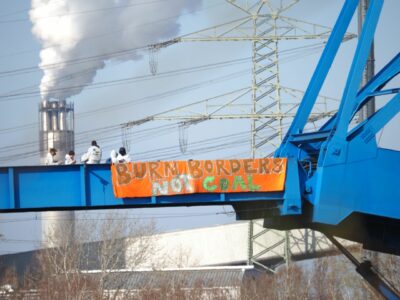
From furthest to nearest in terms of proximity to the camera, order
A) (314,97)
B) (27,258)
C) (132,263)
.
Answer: (27,258) < (132,263) < (314,97)

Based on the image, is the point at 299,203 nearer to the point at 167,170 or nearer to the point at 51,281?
the point at 167,170

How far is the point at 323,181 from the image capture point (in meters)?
28.0

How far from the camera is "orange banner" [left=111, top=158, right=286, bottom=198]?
29141 millimetres

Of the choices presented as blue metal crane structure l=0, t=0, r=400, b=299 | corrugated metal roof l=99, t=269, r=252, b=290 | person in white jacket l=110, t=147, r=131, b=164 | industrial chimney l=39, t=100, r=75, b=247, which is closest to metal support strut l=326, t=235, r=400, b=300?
blue metal crane structure l=0, t=0, r=400, b=299

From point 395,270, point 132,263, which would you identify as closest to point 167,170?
point 395,270

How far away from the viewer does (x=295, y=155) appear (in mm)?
30531

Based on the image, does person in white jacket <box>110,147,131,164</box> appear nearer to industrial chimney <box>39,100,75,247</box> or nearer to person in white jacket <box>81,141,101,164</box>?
person in white jacket <box>81,141,101,164</box>

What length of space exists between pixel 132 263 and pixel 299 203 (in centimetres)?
5584

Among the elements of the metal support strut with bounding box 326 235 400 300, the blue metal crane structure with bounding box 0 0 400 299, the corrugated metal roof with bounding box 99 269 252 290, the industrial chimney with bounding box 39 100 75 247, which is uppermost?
the industrial chimney with bounding box 39 100 75 247

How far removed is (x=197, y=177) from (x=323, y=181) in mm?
3665

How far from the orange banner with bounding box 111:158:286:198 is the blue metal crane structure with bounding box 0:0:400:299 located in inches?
10.0

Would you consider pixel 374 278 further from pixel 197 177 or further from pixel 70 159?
pixel 70 159

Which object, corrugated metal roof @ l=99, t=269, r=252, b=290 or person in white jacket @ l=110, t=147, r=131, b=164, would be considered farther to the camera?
corrugated metal roof @ l=99, t=269, r=252, b=290

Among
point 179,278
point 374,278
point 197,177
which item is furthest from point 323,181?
point 179,278
